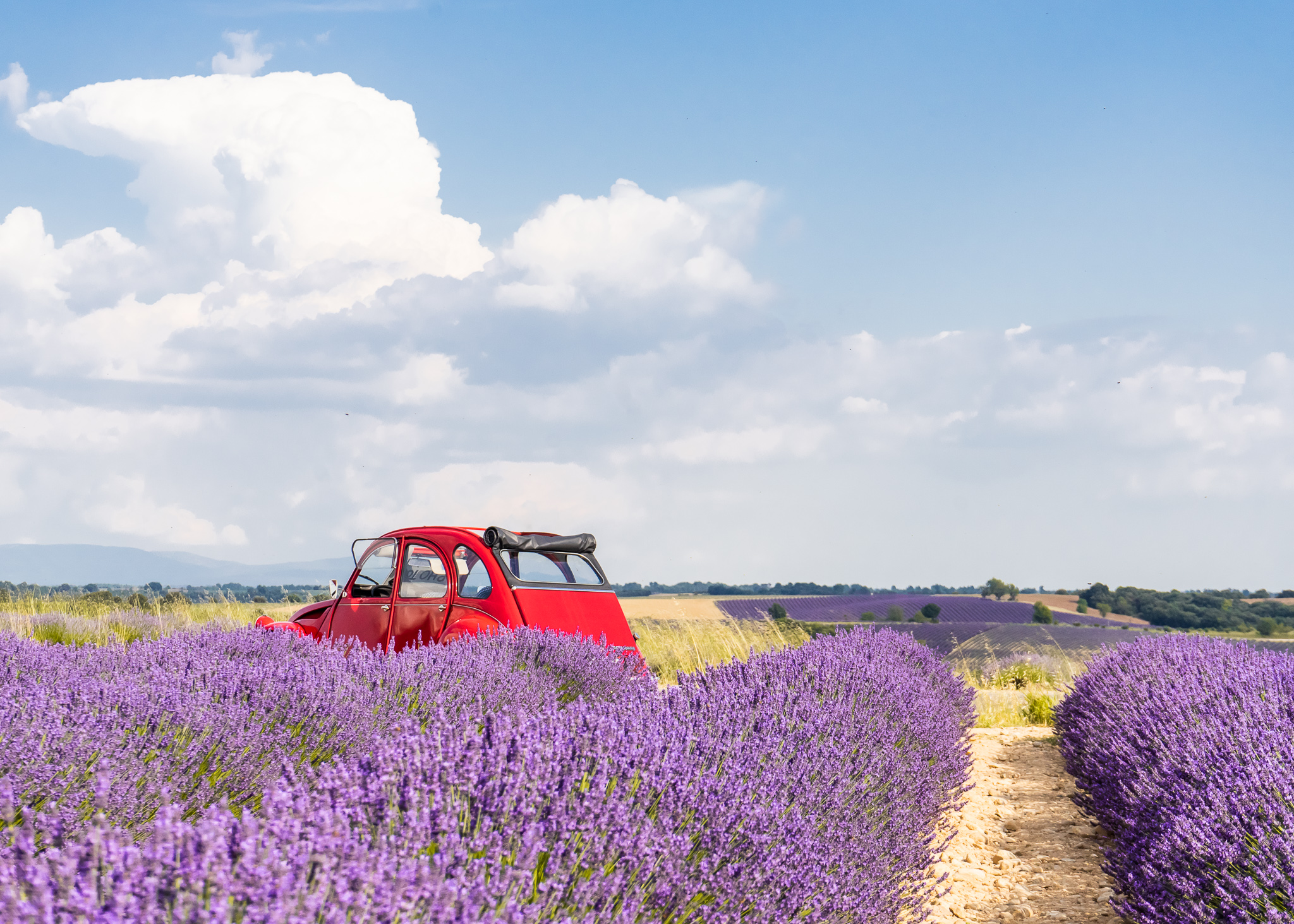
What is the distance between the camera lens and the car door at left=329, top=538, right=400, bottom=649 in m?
6.55

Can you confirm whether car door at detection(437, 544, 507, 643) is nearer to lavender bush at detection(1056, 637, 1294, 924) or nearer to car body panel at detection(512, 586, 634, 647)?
car body panel at detection(512, 586, 634, 647)

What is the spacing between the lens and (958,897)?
404 cm

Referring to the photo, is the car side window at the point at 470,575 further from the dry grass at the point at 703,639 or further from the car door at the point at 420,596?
the dry grass at the point at 703,639

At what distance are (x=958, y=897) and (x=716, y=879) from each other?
2.46 m

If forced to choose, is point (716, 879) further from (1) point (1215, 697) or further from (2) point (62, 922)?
(1) point (1215, 697)

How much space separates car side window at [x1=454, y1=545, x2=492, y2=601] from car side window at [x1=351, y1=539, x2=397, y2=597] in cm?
67

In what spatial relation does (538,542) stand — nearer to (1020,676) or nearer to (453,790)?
(453,790)

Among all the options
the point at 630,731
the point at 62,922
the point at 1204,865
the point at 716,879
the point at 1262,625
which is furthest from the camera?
the point at 1262,625

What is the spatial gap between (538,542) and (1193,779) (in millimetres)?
4140

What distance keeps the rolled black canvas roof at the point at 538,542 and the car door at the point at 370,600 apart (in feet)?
3.16

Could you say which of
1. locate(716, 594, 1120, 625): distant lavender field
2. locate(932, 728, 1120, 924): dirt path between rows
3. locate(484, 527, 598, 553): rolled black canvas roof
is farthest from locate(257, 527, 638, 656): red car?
locate(716, 594, 1120, 625): distant lavender field

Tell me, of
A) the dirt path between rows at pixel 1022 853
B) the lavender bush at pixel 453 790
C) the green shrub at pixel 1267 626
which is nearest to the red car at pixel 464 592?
the lavender bush at pixel 453 790

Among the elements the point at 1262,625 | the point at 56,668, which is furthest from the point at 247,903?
the point at 1262,625

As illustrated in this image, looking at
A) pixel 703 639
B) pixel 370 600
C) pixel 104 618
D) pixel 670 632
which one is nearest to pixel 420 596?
pixel 370 600
